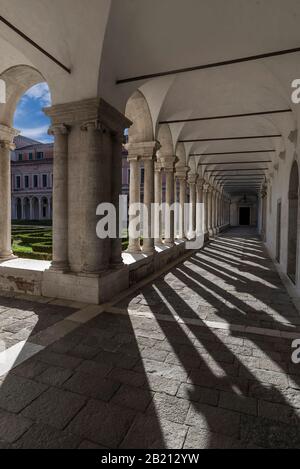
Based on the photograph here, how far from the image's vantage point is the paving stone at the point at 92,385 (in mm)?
2869

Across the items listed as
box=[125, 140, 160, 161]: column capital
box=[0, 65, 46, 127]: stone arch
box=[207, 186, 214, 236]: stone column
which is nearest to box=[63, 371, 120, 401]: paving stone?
box=[0, 65, 46, 127]: stone arch

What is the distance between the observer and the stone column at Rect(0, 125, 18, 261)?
7547 millimetres

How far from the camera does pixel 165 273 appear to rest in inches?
357

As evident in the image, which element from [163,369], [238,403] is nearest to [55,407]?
[163,369]

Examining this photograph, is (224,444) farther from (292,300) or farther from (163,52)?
(163,52)

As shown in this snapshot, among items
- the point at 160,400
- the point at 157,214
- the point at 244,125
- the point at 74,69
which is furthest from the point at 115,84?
the point at 244,125

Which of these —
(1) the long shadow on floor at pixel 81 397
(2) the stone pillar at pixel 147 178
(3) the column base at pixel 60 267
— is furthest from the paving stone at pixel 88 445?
(2) the stone pillar at pixel 147 178

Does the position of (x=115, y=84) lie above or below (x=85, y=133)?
above

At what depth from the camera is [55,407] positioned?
8.74 ft

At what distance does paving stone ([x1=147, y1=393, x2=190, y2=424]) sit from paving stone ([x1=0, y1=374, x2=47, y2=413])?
1.22m

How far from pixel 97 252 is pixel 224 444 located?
4348 millimetres

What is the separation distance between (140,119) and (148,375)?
26.1ft

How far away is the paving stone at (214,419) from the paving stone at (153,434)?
158mm
